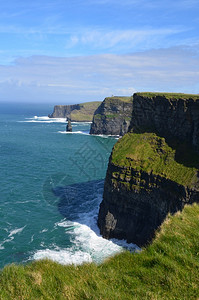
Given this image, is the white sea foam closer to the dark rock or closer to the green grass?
the dark rock

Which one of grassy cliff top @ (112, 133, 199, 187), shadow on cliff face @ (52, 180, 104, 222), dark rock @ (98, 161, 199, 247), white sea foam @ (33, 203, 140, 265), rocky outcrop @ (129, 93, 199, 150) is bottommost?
white sea foam @ (33, 203, 140, 265)

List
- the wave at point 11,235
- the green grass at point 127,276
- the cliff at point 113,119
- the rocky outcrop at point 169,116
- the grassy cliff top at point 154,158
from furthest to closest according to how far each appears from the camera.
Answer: the cliff at point 113,119, the rocky outcrop at point 169,116, the wave at point 11,235, the grassy cliff top at point 154,158, the green grass at point 127,276

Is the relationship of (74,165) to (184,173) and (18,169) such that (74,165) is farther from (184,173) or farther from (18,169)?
(184,173)

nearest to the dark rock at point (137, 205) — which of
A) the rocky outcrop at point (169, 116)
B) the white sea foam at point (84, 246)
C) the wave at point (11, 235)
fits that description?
the white sea foam at point (84, 246)

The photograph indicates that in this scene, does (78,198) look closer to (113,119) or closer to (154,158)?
(154,158)

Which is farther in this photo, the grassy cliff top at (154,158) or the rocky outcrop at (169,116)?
the rocky outcrop at (169,116)

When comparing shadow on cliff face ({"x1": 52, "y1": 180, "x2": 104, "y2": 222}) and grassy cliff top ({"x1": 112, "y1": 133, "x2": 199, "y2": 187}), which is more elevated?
grassy cliff top ({"x1": 112, "y1": 133, "x2": 199, "y2": 187})

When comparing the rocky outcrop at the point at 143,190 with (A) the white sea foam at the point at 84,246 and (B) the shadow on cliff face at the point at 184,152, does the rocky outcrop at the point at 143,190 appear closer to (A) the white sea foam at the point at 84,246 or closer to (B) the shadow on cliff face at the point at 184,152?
(B) the shadow on cliff face at the point at 184,152

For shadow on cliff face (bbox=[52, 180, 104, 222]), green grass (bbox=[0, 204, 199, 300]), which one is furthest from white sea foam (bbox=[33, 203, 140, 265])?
green grass (bbox=[0, 204, 199, 300])
